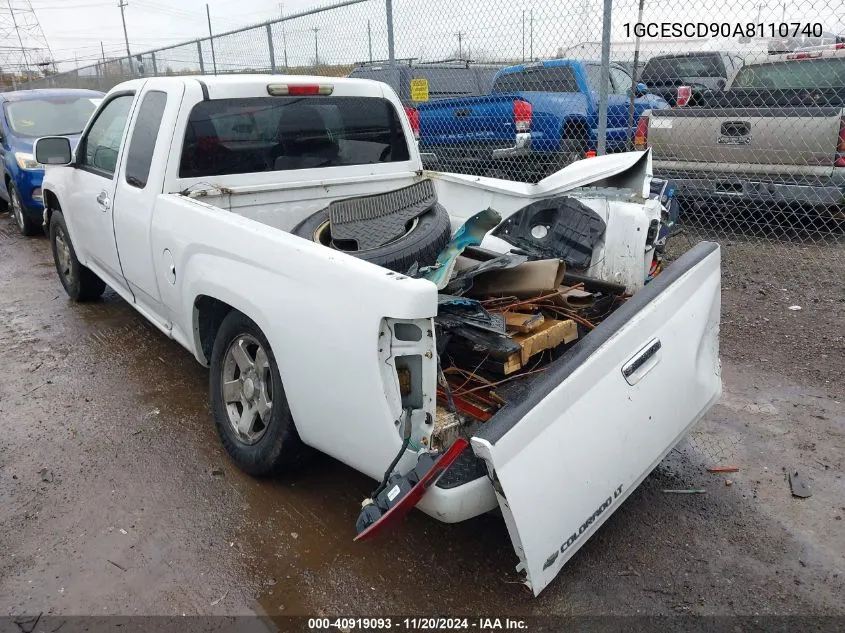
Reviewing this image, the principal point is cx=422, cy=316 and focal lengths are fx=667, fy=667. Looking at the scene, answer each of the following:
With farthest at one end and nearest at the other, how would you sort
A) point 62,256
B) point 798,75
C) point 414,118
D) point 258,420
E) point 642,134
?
1. point 414,118
2. point 798,75
3. point 642,134
4. point 62,256
5. point 258,420

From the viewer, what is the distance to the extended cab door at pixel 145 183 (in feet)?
11.8

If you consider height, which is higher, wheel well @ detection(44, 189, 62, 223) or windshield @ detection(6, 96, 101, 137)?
windshield @ detection(6, 96, 101, 137)

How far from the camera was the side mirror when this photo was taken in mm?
4668

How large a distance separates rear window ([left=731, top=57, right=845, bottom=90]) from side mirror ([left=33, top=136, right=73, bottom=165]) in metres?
6.91

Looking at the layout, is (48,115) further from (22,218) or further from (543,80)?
(543,80)

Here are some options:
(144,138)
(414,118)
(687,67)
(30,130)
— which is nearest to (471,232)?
(144,138)

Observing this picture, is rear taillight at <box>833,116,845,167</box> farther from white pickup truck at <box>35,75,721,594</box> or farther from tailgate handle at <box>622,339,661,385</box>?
tailgate handle at <box>622,339,661,385</box>

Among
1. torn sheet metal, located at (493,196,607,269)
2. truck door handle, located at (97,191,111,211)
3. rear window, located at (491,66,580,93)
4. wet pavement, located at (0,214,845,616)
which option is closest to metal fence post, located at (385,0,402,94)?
rear window, located at (491,66,580,93)

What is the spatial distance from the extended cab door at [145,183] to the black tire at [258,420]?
80 cm

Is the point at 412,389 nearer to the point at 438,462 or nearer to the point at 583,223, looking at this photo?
the point at 438,462

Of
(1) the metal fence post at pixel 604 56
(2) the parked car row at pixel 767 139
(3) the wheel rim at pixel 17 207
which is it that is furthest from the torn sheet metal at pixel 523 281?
(3) the wheel rim at pixel 17 207

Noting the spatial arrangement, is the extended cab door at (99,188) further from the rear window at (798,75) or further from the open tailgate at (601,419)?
the rear window at (798,75)

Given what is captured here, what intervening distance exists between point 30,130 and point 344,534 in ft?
26.8

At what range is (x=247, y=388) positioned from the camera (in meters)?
3.10
